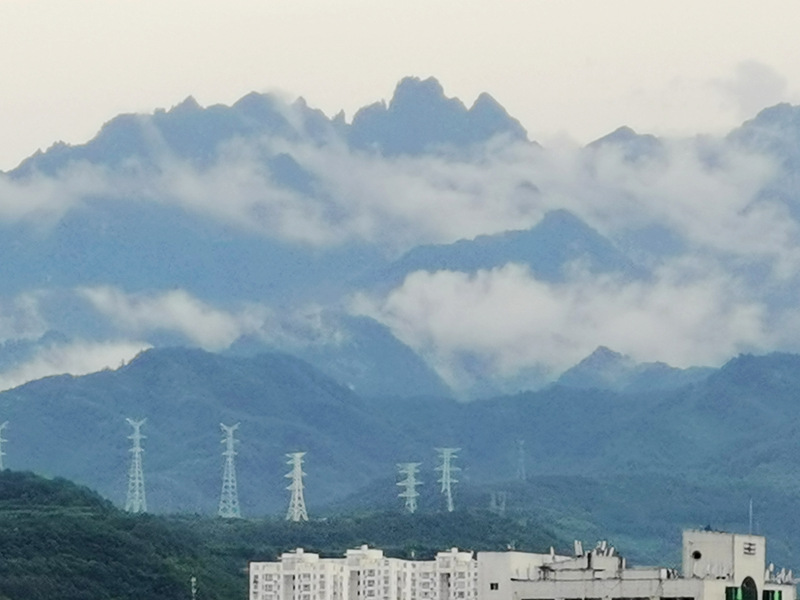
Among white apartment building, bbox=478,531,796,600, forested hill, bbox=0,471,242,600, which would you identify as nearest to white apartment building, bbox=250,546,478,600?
forested hill, bbox=0,471,242,600

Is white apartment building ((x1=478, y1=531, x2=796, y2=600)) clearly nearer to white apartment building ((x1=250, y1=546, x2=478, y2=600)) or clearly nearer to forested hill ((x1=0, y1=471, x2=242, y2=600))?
white apartment building ((x1=250, y1=546, x2=478, y2=600))

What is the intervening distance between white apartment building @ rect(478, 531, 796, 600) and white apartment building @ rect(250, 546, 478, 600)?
128 feet

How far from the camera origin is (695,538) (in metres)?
99.8

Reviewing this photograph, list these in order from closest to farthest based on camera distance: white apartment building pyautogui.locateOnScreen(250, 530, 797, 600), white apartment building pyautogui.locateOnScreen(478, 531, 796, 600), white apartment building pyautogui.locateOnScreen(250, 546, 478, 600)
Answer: white apartment building pyautogui.locateOnScreen(478, 531, 796, 600) < white apartment building pyautogui.locateOnScreen(250, 530, 797, 600) < white apartment building pyautogui.locateOnScreen(250, 546, 478, 600)

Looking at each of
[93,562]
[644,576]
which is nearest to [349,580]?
[93,562]

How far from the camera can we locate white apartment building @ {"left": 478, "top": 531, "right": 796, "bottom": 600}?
97469 millimetres

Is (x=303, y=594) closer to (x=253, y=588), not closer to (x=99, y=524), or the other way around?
(x=253, y=588)

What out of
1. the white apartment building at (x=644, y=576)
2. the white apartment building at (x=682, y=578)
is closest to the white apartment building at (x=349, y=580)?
the white apartment building at (x=644, y=576)

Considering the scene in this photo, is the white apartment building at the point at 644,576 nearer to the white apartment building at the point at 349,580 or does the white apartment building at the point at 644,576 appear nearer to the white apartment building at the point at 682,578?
the white apartment building at the point at 682,578

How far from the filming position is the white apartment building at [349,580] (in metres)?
142

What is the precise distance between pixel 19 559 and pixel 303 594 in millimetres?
41099

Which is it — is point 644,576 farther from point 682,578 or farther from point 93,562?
point 93,562

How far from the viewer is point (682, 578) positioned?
9781 centimetres

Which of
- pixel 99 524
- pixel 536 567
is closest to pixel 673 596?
pixel 536 567
